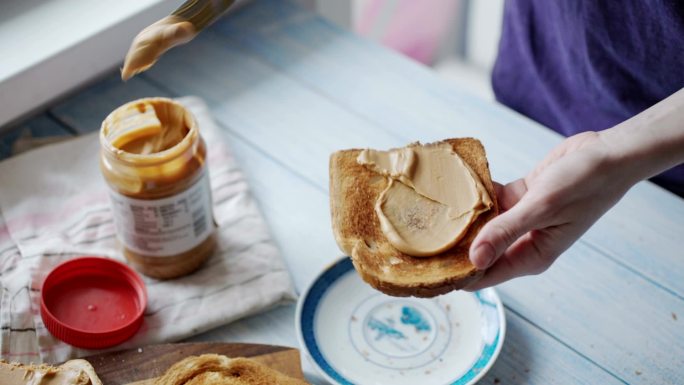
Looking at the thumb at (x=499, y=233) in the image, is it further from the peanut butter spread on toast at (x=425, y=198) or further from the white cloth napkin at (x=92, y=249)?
the white cloth napkin at (x=92, y=249)

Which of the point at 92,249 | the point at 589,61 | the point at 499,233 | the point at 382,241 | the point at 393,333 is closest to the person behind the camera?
the point at 499,233

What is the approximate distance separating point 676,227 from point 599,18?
40 cm

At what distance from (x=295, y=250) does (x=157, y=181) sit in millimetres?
315

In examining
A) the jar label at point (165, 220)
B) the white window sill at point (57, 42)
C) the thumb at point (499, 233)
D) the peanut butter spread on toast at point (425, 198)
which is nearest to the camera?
the thumb at point (499, 233)

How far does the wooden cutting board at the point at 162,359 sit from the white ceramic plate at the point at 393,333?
4 centimetres

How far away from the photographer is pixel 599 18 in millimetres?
1600

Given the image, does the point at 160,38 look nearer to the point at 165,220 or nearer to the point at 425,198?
the point at 165,220

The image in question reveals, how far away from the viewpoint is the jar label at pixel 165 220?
1.35 meters

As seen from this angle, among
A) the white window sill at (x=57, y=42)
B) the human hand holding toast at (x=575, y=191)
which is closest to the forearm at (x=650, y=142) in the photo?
the human hand holding toast at (x=575, y=191)

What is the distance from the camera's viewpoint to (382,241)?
129 centimetres

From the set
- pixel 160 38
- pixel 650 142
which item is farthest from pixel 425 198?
pixel 160 38

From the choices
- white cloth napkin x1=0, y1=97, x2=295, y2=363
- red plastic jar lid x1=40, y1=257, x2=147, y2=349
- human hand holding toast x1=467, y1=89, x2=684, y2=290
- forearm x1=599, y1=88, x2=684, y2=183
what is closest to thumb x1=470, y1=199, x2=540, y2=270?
human hand holding toast x1=467, y1=89, x2=684, y2=290

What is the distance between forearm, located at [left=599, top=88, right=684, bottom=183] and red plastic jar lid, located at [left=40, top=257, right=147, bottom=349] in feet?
2.44

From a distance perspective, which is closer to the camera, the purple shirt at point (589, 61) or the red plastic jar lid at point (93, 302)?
the red plastic jar lid at point (93, 302)
